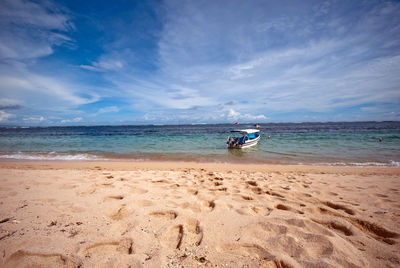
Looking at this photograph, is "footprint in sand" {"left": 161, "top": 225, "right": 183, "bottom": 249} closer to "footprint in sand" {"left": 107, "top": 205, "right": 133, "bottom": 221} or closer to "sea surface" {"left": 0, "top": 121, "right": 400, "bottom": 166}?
"footprint in sand" {"left": 107, "top": 205, "right": 133, "bottom": 221}

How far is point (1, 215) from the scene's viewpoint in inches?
113

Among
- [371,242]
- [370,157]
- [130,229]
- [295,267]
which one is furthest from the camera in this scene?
[370,157]

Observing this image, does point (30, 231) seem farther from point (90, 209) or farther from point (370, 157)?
point (370, 157)

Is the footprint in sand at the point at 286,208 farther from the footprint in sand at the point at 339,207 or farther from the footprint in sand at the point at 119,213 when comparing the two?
the footprint in sand at the point at 119,213

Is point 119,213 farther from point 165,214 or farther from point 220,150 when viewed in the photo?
point 220,150

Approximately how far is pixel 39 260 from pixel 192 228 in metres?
1.91

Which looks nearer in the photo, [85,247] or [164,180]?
[85,247]

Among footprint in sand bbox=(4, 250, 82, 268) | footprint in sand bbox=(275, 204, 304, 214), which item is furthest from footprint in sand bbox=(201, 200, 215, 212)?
footprint in sand bbox=(4, 250, 82, 268)

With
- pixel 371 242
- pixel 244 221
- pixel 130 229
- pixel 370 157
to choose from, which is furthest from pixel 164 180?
pixel 370 157

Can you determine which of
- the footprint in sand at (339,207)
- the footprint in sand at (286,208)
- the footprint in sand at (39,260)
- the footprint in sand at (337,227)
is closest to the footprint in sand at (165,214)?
the footprint in sand at (39,260)

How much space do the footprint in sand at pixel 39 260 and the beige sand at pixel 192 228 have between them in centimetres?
1

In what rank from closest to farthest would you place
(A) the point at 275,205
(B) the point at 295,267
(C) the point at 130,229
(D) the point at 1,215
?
1. (B) the point at 295,267
2. (C) the point at 130,229
3. (D) the point at 1,215
4. (A) the point at 275,205

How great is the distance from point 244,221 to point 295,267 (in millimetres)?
1021

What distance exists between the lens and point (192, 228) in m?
2.74
